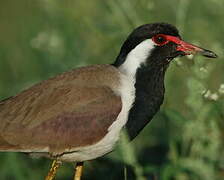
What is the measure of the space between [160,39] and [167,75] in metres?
0.59

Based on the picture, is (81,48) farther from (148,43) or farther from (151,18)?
(148,43)

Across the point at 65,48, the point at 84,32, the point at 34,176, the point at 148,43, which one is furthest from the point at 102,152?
the point at 84,32

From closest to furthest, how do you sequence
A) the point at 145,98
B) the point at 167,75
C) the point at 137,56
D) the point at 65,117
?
1. the point at 65,117
2. the point at 145,98
3. the point at 137,56
4. the point at 167,75

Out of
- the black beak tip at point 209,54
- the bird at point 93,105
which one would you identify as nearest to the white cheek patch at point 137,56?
the bird at point 93,105

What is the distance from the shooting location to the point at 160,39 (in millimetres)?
6137

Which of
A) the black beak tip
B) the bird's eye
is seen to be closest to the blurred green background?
the black beak tip

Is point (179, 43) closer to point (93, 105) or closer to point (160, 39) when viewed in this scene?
point (160, 39)

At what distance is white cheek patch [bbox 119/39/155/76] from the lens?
6.11 meters

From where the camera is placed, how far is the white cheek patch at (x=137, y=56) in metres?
6.11

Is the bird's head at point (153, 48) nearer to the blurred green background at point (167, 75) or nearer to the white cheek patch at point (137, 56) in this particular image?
the white cheek patch at point (137, 56)

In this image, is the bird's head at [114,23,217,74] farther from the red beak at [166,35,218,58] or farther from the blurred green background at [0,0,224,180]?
the blurred green background at [0,0,224,180]

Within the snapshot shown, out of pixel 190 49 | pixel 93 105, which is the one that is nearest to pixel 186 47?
pixel 190 49

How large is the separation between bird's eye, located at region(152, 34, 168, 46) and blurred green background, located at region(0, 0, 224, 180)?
0.18 m

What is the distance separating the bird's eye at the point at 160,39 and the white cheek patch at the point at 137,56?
0.10 feet
